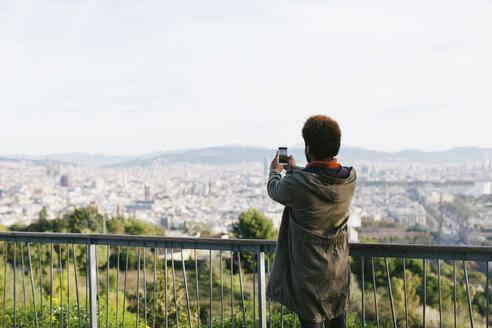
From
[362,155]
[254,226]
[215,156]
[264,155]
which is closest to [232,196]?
[215,156]

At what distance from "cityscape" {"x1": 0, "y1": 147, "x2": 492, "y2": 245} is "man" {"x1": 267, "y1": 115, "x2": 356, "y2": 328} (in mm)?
44065

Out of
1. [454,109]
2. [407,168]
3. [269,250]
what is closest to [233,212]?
[407,168]

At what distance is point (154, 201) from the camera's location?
278ft

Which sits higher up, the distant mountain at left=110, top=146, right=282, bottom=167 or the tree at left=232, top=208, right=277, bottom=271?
the distant mountain at left=110, top=146, right=282, bottom=167

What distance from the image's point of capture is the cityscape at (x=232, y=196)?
5822 cm

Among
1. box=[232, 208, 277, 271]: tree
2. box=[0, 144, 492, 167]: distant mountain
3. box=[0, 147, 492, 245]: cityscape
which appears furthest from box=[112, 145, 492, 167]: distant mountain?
box=[232, 208, 277, 271]: tree

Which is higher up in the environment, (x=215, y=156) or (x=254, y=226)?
(x=215, y=156)

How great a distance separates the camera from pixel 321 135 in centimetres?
210

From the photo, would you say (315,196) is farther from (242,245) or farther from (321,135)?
(242,245)

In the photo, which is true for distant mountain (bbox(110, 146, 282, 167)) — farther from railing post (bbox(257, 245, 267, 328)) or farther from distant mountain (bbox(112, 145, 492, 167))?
railing post (bbox(257, 245, 267, 328))

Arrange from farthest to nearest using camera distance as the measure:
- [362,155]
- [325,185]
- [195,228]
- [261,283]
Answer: [362,155]
[195,228]
[261,283]
[325,185]

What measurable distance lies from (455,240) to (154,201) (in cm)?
→ 5104

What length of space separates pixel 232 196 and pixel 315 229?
84.0m

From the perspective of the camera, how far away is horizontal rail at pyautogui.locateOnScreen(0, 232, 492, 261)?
2.54 m
